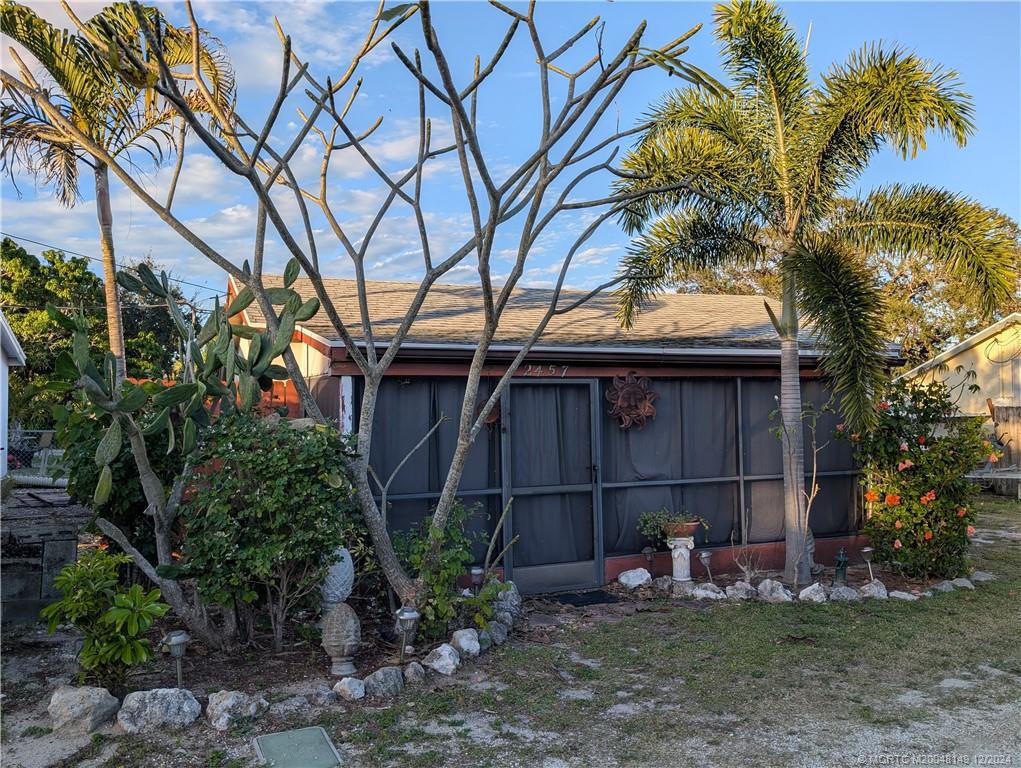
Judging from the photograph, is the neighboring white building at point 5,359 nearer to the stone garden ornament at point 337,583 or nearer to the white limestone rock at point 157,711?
the stone garden ornament at point 337,583

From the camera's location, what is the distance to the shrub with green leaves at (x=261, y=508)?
16.8 feet

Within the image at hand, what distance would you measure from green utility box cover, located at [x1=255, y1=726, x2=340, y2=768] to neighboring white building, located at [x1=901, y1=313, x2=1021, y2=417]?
1574cm

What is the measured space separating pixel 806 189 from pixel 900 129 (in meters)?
0.96

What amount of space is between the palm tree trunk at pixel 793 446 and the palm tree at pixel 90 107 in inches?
226

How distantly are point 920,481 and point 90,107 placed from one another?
970 centimetres

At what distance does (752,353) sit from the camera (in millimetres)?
8531

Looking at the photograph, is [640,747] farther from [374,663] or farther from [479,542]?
[479,542]

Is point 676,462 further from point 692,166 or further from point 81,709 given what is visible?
point 81,709

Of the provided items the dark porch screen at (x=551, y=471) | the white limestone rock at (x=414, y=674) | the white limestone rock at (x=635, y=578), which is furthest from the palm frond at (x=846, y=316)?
the white limestone rock at (x=414, y=674)

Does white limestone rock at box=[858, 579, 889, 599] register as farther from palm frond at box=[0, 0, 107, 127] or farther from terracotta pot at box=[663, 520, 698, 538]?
palm frond at box=[0, 0, 107, 127]

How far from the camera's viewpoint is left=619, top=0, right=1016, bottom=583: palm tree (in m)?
7.13

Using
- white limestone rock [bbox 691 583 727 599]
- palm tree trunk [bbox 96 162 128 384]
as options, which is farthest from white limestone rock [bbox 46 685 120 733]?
palm tree trunk [bbox 96 162 128 384]

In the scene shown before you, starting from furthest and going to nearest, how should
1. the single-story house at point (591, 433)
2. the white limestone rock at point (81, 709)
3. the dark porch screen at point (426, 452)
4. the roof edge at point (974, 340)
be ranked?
the roof edge at point (974, 340)
the single-story house at point (591, 433)
the dark porch screen at point (426, 452)
the white limestone rock at point (81, 709)

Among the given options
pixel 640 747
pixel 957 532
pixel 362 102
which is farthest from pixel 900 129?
pixel 640 747
